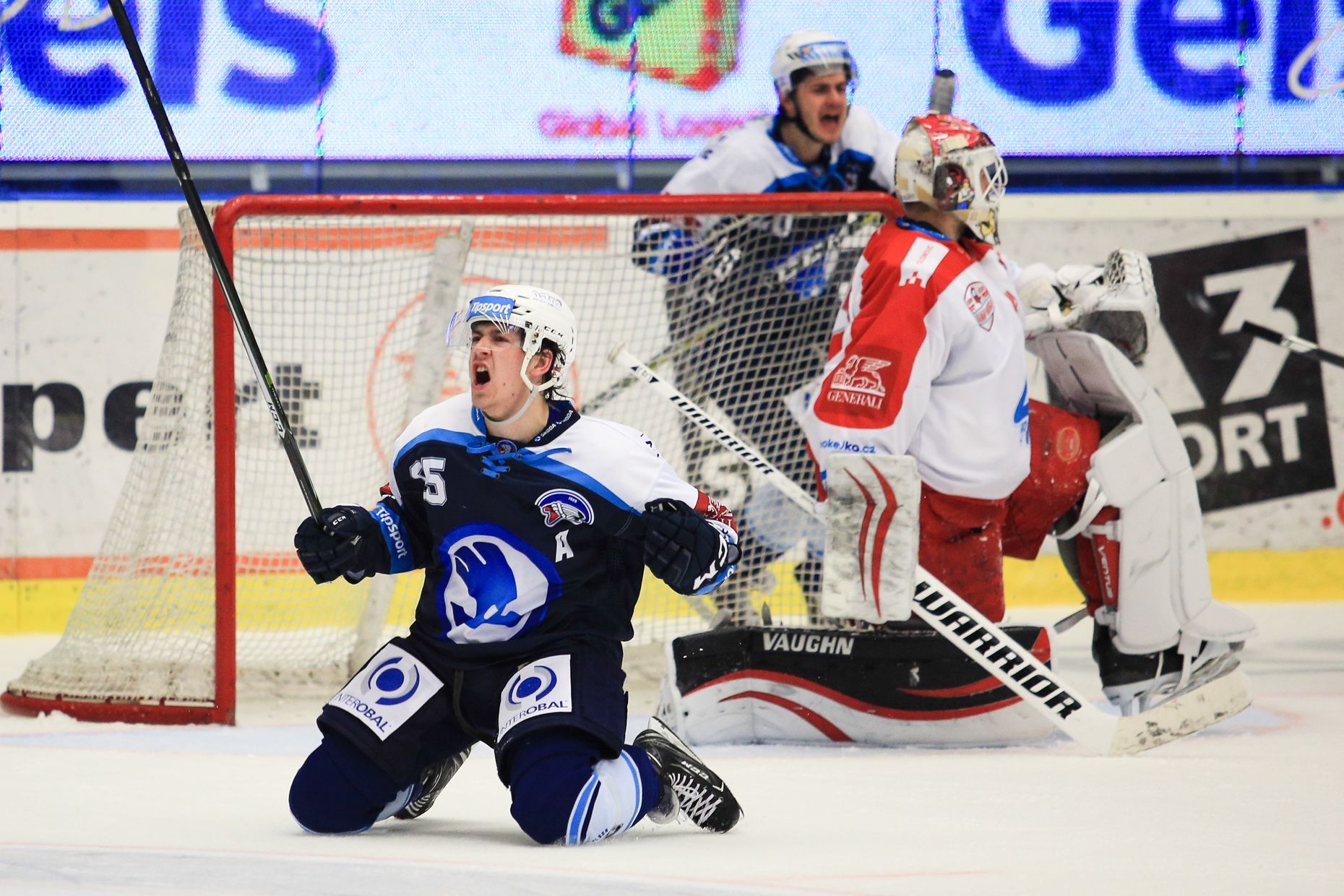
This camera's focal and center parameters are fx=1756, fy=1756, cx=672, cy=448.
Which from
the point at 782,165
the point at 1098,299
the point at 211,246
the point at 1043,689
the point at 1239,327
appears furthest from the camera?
the point at 1239,327

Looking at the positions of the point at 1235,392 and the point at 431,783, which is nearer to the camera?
the point at 431,783

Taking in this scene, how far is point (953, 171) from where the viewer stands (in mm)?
3408

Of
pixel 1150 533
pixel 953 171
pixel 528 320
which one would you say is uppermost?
pixel 953 171

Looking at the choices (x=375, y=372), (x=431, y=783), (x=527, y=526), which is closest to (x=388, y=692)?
(x=431, y=783)

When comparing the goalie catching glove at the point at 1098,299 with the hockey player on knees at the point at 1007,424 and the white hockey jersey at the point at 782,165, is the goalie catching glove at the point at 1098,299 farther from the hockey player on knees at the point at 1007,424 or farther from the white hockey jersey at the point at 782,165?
the white hockey jersey at the point at 782,165

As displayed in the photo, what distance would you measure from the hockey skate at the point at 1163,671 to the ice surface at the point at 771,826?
0.39ft

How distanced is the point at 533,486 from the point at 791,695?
3.78ft

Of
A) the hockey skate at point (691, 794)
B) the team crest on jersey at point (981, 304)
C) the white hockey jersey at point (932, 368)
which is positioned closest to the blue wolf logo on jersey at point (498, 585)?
the hockey skate at point (691, 794)

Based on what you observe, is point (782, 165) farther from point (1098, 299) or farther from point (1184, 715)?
point (1184, 715)

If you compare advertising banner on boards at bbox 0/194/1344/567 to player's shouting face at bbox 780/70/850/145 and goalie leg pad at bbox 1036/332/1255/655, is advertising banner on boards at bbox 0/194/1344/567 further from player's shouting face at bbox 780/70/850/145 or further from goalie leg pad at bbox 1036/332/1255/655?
goalie leg pad at bbox 1036/332/1255/655

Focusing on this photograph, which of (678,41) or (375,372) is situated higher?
(678,41)

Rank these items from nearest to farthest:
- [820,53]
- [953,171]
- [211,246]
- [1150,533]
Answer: [211,246] → [953,171] → [1150,533] → [820,53]

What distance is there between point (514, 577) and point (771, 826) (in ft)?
1.72

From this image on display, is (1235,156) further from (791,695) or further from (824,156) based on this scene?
(791,695)
